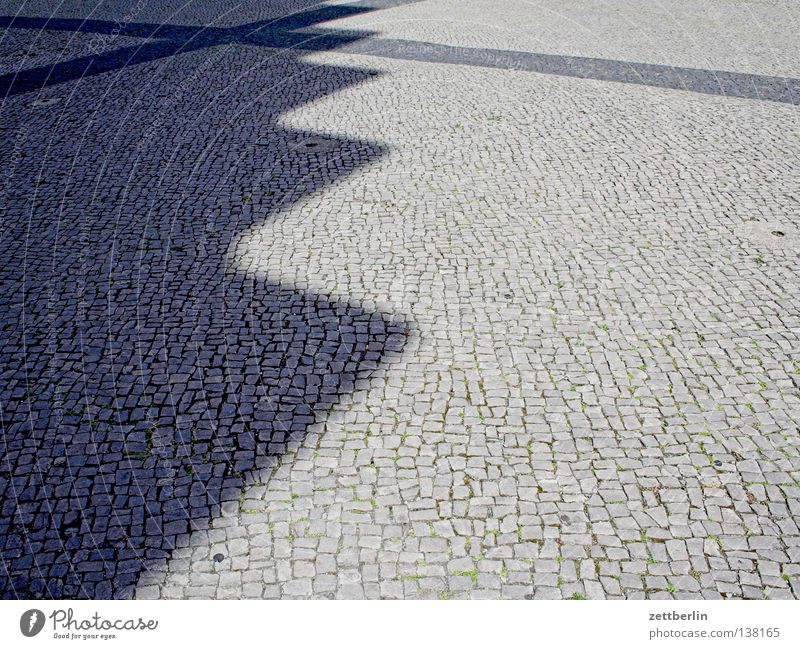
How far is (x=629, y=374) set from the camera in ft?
15.6

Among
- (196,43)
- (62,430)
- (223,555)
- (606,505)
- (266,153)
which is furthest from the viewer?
(196,43)

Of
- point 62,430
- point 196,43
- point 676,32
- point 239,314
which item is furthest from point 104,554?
point 676,32

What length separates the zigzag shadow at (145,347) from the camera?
A: 384 cm

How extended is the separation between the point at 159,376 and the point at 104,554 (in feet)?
4.51

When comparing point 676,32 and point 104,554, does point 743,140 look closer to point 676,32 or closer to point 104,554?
point 676,32

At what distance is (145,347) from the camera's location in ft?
16.6
